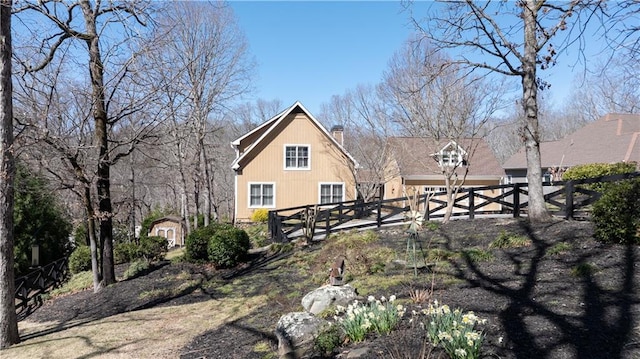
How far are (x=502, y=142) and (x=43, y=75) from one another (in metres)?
53.9

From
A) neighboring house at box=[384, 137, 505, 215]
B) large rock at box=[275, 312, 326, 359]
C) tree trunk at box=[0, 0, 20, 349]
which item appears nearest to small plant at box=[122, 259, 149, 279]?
tree trunk at box=[0, 0, 20, 349]

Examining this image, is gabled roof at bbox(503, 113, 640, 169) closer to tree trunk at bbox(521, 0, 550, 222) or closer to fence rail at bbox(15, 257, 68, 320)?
tree trunk at bbox(521, 0, 550, 222)

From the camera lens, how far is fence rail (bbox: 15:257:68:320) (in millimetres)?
11242

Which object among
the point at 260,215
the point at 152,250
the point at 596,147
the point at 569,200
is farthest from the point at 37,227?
the point at 596,147

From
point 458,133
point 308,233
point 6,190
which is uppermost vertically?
point 458,133

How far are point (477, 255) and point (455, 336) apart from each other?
4475mm

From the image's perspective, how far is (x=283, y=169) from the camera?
21.9 metres

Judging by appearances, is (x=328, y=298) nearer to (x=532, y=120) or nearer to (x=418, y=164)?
(x=532, y=120)

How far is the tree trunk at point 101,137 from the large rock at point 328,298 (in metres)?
6.31

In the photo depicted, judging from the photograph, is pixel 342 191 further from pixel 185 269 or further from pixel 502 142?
pixel 502 142

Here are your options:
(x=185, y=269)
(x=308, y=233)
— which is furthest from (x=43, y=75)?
(x=308, y=233)

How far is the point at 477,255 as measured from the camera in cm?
758

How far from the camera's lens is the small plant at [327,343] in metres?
4.25

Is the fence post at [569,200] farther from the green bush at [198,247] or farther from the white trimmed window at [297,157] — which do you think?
the white trimmed window at [297,157]
